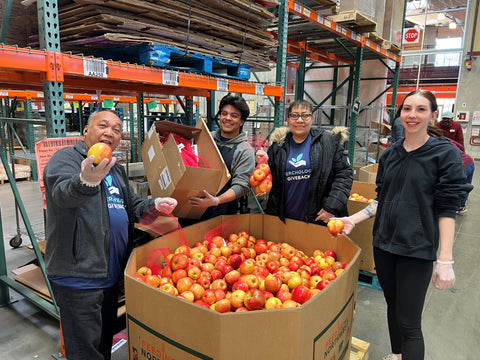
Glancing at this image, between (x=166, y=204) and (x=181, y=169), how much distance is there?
0.22 m

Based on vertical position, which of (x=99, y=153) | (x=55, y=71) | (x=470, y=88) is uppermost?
(x=470, y=88)

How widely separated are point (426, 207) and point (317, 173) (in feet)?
3.06

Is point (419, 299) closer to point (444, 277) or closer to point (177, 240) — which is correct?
point (444, 277)

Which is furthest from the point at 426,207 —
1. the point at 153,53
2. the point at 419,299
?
the point at 153,53

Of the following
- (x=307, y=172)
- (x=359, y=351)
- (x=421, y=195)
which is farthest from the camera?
(x=307, y=172)

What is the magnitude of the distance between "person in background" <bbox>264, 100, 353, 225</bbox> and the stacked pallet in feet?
3.54

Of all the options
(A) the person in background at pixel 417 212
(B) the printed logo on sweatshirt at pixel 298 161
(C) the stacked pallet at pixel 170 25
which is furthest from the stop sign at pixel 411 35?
(A) the person in background at pixel 417 212

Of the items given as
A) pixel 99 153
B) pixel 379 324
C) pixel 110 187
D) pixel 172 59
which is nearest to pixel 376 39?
pixel 172 59

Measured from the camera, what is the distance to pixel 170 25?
2.83 m

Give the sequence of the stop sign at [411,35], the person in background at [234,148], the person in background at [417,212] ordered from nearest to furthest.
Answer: the person in background at [417,212] < the person in background at [234,148] < the stop sign at [411,35]

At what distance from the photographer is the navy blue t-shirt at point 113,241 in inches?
66.9

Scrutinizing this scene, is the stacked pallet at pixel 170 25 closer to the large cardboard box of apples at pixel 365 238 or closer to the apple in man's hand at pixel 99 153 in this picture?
the apple in man's hand at pixel 99 153

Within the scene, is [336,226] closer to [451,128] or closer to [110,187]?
[110,187]

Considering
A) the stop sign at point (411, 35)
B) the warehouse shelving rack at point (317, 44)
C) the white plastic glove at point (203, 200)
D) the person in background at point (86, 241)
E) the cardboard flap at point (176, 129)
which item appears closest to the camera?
Answer: the person in background at point (86, 241)
